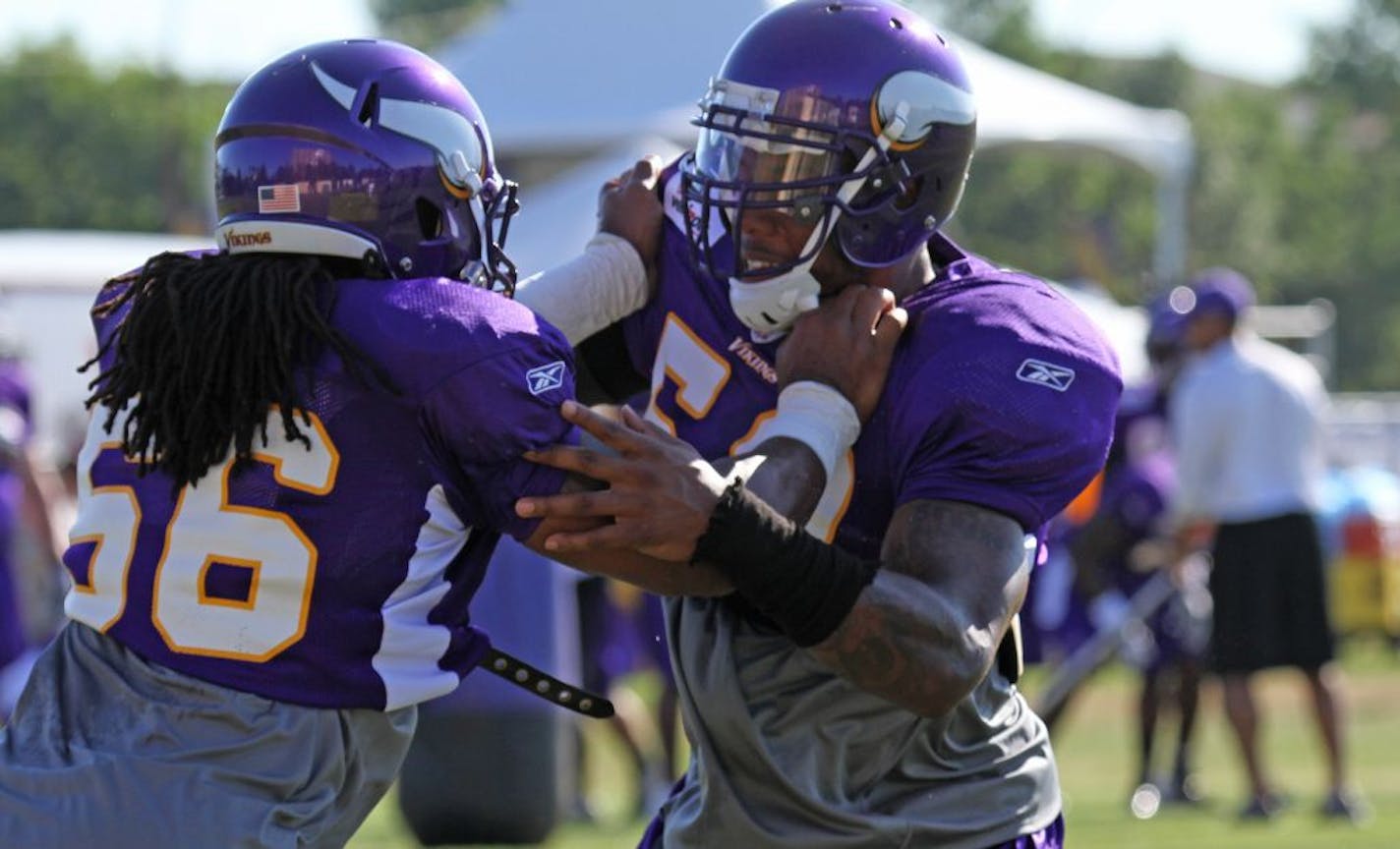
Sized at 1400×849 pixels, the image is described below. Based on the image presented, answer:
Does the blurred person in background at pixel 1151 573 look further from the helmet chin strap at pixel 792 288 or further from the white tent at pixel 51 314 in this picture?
the white tent at pixel 51 314

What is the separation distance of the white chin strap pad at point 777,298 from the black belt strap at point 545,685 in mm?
568

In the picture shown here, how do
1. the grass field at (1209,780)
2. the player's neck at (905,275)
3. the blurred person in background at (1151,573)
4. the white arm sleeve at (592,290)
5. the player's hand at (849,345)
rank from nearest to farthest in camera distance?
the player's hand at (849,345), the player's neck at (905,275), the white arm sleeve at (592,290), the grass field at (1209,780), the blurred person in background at (1151,573)

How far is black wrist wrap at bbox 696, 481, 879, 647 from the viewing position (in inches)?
112

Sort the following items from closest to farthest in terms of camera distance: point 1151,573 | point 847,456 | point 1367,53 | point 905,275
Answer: point 847,456 → point 905,275 → point 1151,573 → point 1367,53

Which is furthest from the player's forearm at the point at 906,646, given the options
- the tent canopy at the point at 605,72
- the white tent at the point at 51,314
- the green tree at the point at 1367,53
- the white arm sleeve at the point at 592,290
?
the green tree at the point at 1367,53

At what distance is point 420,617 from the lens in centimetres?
296

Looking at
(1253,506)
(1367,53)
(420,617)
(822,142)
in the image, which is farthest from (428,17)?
(420,617)

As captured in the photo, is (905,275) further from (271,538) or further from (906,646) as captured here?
(271,538)

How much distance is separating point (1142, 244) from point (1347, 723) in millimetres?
35293

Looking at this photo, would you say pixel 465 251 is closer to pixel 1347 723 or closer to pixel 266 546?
pixel 266 546

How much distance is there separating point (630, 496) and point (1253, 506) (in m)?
6.78

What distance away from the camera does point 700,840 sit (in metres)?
3.30

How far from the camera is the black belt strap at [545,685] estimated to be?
10.4 ft

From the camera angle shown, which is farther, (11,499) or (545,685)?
(11,499)
